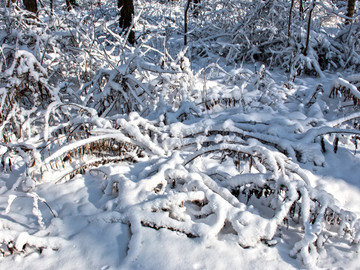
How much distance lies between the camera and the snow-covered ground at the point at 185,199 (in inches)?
54.4

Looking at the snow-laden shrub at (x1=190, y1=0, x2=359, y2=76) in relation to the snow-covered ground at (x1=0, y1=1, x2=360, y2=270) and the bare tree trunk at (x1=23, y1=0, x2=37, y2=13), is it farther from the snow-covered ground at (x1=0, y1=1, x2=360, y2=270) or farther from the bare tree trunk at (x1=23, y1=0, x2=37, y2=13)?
the bare tree trunk at (x1=23, y1=0, x2=37, y2=13)

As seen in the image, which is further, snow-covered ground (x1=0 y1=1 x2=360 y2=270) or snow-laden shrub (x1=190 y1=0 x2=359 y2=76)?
snow-laden shrub (x1=190 y1=0 x2=359 y2=76)

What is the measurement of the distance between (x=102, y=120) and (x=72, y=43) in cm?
218

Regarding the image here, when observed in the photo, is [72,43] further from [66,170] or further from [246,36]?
[246,36]

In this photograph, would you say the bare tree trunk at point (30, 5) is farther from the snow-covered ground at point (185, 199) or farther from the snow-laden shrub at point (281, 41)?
the snow-covered ground at point (185, 199)

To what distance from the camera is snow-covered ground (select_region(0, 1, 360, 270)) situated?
1.38 metres

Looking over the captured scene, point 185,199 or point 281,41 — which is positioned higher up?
point 281,41

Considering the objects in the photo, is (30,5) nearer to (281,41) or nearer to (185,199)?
(281,41)

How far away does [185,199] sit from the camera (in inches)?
64.2

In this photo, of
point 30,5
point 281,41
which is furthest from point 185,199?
point 30,5

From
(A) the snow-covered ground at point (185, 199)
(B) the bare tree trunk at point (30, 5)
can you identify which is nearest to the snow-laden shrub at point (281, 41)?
(A) the snow-covered ground at point (185, 199)

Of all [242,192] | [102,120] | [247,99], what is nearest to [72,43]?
[102,120]

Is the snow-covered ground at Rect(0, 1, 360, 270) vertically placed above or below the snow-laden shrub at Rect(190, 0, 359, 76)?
below

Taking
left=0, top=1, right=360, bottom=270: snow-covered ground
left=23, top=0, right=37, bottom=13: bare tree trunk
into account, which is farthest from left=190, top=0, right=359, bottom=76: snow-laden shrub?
left=23, top=0, right=37, bottom=13: bare tree trunk
